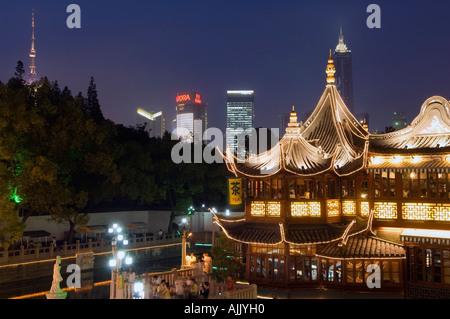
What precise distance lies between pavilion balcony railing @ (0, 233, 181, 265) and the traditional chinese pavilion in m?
14.9

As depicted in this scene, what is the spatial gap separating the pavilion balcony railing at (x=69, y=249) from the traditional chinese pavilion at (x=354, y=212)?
49.0 feet

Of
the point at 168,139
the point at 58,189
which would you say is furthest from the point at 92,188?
the point at 168,139

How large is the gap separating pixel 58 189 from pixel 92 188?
5079 mm

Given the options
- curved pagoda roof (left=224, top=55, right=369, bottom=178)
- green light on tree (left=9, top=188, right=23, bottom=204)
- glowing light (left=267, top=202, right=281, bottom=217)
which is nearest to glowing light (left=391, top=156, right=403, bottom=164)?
curved pagoda roof (left=224, top=55, right=369, bottom=178)

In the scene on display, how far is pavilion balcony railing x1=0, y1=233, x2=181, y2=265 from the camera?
28411mm

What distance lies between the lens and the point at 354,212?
18750 mm

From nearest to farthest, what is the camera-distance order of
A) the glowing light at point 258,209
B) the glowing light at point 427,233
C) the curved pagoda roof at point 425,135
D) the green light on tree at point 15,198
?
the glowing light at point 427,233 < the curved pagoda roof at point 425,135 < the glowing light at point 258,209 < the green light on tree at point 15,198

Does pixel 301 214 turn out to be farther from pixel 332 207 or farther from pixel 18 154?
pixel 18 154

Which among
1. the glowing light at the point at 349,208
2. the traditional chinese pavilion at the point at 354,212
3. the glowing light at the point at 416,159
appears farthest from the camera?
the glowing light at the point at 349,208

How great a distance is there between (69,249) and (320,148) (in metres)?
19.2

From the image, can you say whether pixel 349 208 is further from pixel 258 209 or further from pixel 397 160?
pixel 258 209

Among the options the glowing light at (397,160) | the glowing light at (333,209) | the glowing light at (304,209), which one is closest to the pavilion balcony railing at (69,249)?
the glowing light at (304,209)

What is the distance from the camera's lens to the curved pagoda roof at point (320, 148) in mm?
17703

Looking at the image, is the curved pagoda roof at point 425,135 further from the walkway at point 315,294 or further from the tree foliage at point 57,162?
the tree foliage at point 57,162
